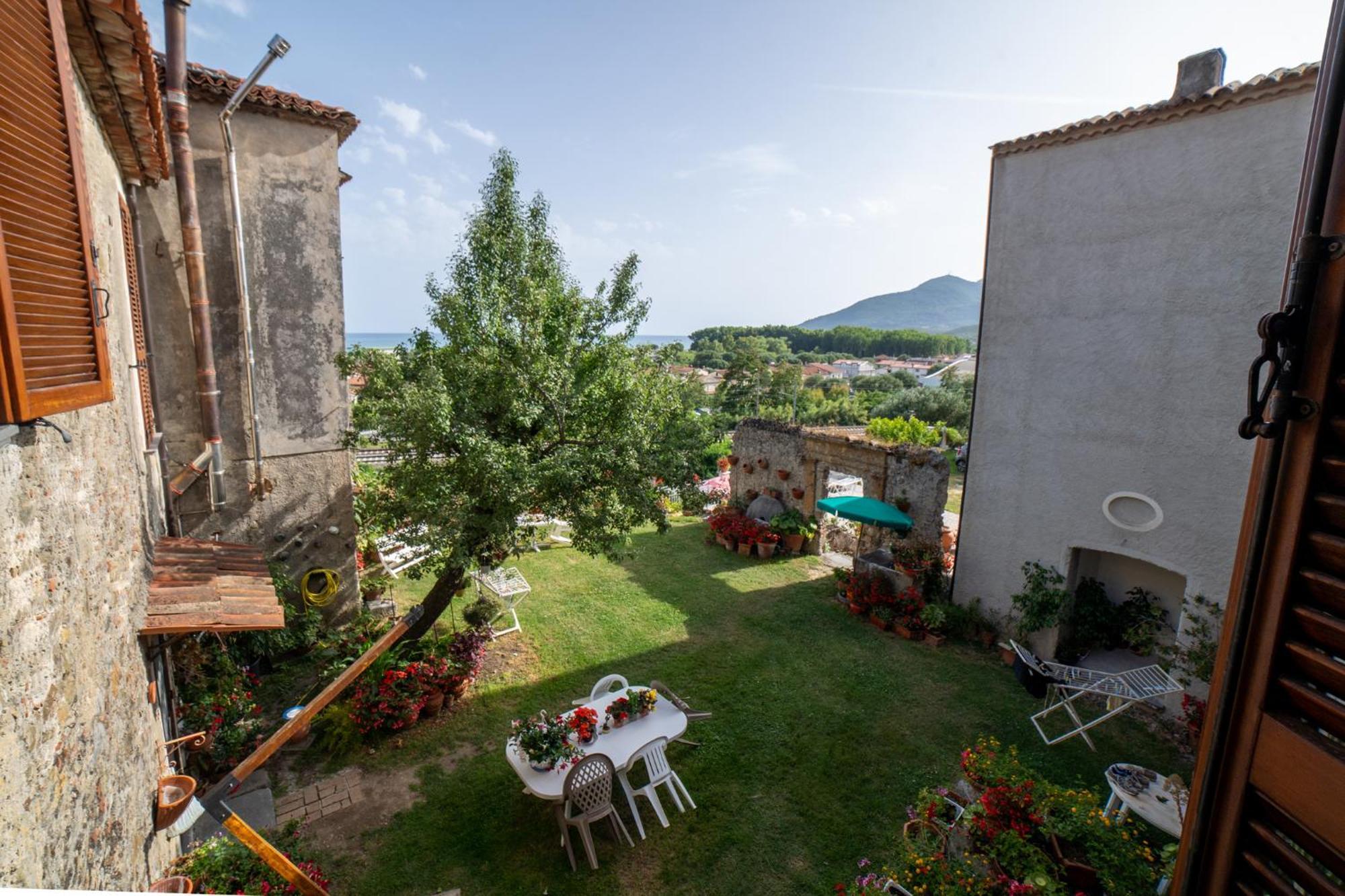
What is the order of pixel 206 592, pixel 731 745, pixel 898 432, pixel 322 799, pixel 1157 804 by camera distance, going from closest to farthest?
pixel 206 592 < pixel 1157 804 < pixel 322 799 < pixel 731 745 < pixel 898 432

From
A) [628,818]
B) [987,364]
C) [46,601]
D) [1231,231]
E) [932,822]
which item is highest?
[1231,231]

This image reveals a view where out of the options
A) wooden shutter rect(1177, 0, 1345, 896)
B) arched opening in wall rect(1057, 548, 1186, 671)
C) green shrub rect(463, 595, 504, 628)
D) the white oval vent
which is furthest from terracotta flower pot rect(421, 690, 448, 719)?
the white oval vent

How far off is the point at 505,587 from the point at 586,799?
5273mm

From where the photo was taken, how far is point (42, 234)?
7.47 feet

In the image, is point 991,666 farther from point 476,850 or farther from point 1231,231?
point 476,850

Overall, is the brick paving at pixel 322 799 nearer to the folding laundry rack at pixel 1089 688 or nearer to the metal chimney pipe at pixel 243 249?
the metal chimney pipe at pixel 243 249

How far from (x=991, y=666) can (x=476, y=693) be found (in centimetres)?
792

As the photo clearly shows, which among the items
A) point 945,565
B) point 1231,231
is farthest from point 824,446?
point 1231,231

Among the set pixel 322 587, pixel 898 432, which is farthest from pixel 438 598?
pixel 898 432

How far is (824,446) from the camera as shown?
13.8m

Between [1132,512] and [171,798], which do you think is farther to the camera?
[1132,512]

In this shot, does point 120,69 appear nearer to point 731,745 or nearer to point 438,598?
point 438,598

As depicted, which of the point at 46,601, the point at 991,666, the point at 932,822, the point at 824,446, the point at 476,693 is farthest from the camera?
the point at 824,446

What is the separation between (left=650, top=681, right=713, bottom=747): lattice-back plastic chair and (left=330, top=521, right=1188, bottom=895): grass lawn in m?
0.13
